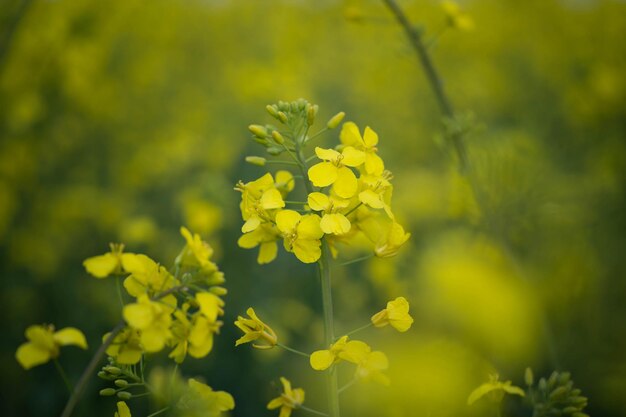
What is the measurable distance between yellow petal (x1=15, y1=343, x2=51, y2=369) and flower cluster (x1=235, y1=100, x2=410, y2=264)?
2.20 feet

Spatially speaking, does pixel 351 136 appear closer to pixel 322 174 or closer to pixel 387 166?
pixel 322 174

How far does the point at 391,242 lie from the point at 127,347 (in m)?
0.93

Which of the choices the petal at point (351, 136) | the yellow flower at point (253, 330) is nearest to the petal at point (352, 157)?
the petal at point (351, 136)

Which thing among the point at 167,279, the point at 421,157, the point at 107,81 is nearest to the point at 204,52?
the point at 107,81

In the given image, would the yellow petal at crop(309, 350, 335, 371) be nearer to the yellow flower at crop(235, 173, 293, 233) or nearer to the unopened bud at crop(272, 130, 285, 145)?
the yellow flower at crop(235, 173, 293, 233)

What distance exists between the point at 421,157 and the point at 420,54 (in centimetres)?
403

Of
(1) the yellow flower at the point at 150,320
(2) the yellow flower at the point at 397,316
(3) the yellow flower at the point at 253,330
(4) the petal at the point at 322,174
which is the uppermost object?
(4) the petal at the point at 322,174

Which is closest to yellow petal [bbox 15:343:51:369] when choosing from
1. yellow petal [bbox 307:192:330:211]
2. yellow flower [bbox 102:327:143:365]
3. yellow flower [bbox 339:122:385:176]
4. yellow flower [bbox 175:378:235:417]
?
yellow flower [bbox 102:327:143:365]

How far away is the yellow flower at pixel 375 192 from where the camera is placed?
161 centimetres

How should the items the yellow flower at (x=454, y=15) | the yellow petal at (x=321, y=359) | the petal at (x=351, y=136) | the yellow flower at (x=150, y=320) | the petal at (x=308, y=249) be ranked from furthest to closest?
the yellow flower at (x=454, y=15), the petal at (x=351, y=136), the petal at (x=308, y=249), the yellow petal at (x=321, y=359), the yellow flower at (x=150, y=320)

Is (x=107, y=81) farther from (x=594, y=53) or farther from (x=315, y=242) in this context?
(x=594, y=53)

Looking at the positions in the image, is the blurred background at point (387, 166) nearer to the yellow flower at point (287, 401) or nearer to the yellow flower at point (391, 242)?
the yellow flower at point (287, 401)

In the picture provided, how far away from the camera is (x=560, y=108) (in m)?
6.42

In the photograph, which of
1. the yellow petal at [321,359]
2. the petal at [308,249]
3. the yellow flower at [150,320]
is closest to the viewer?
the yellow flower at [150,320]
